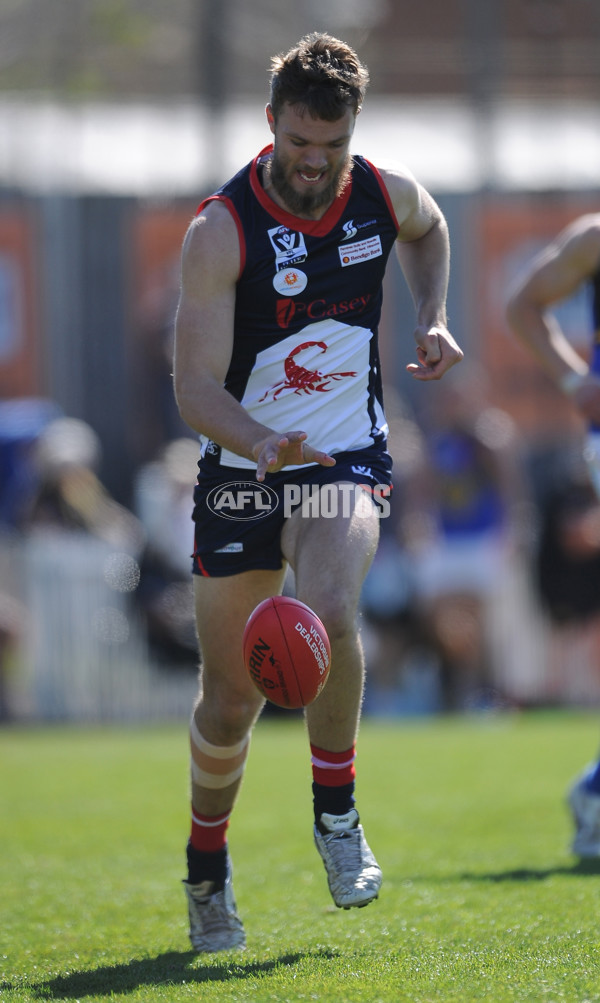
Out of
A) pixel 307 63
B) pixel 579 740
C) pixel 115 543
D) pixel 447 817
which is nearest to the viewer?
pixel 307 63

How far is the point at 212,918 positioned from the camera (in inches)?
177

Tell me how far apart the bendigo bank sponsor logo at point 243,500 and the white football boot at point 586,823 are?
2.28 meters

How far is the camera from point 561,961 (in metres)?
3.82

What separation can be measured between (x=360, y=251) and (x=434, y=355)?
43cm

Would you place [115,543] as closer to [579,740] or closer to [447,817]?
[579,740]

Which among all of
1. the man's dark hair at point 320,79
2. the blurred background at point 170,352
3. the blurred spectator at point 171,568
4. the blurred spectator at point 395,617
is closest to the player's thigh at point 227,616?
the man's dark hair at point 320,79

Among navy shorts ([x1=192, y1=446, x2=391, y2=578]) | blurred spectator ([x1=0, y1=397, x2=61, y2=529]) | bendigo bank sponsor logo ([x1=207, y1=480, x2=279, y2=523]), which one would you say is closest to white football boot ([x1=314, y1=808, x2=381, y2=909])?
navy shorts ([x1=192, y1=446, x2=391, y2=578])

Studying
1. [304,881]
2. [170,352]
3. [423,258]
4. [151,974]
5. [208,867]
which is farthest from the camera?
[170,352]

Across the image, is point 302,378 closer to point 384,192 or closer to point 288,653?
point 384,192

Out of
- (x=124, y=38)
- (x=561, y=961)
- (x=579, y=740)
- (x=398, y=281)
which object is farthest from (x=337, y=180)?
(x=124, y=38)

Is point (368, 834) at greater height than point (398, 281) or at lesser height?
lesser

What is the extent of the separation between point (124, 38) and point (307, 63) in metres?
14.8

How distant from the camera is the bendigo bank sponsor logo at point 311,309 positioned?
14.5ft

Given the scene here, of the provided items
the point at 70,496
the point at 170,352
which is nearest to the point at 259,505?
the point at 70,496
